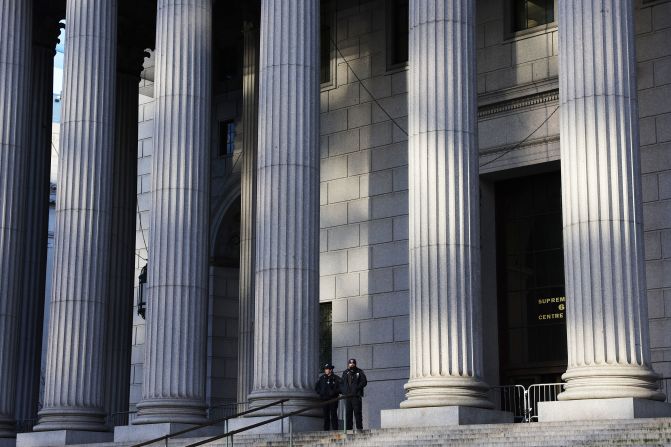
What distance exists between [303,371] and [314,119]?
6305 millimetres

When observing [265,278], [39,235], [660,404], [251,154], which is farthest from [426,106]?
[39,235]

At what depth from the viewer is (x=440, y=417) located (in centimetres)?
2638

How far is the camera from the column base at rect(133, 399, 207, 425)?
31.3 m

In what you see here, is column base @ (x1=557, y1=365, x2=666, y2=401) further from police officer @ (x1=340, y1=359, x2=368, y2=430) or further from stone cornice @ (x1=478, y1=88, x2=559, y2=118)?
stone cornice @ (x1=478, y1=88, x2=559, y2=118)

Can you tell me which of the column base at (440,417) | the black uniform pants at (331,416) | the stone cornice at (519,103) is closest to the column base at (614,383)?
the column base at (440,417)

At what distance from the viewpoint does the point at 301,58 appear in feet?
103

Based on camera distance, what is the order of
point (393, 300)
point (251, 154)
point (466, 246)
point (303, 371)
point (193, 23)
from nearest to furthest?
point (466, 246) < point (303, 371) < point (193, 23) < point (393, 300) < point (251, 154)

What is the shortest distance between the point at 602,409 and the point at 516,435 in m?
1.84

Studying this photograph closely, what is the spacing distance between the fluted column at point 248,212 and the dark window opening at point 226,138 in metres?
2.25

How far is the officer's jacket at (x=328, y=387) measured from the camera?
29.7m

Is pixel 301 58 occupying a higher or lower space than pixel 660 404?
higher

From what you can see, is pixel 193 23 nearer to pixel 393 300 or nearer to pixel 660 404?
pixel 393 300

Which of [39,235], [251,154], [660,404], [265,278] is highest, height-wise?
[251,154]

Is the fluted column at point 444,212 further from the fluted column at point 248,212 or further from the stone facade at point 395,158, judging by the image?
the fluted column at point 248,212
